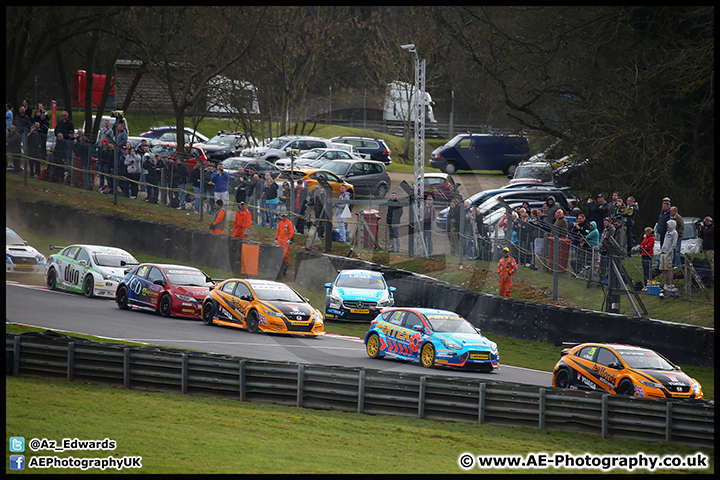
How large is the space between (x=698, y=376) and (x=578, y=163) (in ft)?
54.2

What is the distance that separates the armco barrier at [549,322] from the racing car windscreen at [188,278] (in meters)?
5.00

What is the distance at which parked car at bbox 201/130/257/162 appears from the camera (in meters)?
44.2

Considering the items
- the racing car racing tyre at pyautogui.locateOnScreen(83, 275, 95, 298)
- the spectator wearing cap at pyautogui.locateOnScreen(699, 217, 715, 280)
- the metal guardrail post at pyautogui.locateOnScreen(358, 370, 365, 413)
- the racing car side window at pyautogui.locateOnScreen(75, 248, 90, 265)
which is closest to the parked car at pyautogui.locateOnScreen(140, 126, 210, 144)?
the racing car side window at pyautogui.locateOnScreen(75, 248, 90, 265)

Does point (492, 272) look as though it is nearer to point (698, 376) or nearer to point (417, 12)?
point (698, 376)

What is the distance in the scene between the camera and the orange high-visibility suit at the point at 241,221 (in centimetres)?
2658

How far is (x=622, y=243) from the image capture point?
22547mm

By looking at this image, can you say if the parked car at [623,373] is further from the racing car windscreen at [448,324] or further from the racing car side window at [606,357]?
the racing car windscreen at [448,324]

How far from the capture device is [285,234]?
2562 centimetres

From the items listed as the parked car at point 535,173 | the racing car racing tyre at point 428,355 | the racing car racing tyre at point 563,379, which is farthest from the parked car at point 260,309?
the parked car at point 535,173

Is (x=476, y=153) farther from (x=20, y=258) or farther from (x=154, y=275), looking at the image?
(x=154, y=275)

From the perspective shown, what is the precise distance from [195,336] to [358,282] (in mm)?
5670

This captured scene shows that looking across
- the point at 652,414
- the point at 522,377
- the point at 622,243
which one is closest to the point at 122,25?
the point at 622,243

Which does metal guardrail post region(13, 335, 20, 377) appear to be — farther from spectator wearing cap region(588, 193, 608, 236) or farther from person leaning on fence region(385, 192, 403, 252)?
spectator wearing cap region(588, 193, 608, 236)

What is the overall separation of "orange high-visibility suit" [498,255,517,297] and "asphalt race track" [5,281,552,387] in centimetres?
390
